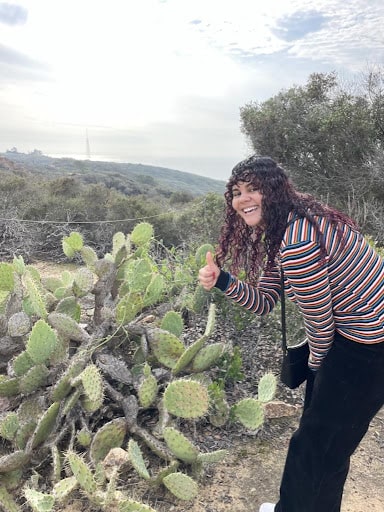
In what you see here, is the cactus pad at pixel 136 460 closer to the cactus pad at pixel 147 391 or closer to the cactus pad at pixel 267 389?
the cactus pad at pixel 147 391

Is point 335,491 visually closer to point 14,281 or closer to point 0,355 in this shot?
point 0,355

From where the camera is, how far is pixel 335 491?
188cm

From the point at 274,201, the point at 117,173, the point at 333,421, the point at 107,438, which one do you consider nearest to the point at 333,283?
the point at 274,201

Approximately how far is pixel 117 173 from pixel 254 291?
32.1 m

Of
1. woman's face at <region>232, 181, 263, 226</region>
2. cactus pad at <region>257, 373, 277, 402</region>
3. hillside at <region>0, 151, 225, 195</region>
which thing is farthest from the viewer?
hillside at <region>0, 151, 225, 195</region>

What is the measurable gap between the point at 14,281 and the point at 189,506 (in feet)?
6.37

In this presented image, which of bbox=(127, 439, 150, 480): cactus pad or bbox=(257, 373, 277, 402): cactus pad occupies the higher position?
bbox=(257, 373, 277, 402): cactus pad

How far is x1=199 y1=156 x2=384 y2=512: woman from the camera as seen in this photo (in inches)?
64.2

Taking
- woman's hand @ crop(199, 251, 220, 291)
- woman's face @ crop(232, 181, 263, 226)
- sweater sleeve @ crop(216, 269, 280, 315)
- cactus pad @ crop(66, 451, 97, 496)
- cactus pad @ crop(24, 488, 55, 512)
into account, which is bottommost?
cactus pad @ crop(24, 488, 55, 512)

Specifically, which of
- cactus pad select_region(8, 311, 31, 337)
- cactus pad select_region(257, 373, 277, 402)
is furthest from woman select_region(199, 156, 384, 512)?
cactus pad select_region(8, 311, 31, 337)

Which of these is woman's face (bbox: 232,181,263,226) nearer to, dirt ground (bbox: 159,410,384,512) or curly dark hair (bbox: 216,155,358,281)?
curly dark hair (bbox: 216,155,358,281)

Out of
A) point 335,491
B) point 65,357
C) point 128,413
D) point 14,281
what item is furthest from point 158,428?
point 14,281

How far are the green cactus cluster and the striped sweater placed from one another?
93 cm

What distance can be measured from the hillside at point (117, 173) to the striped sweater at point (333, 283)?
449 inches
